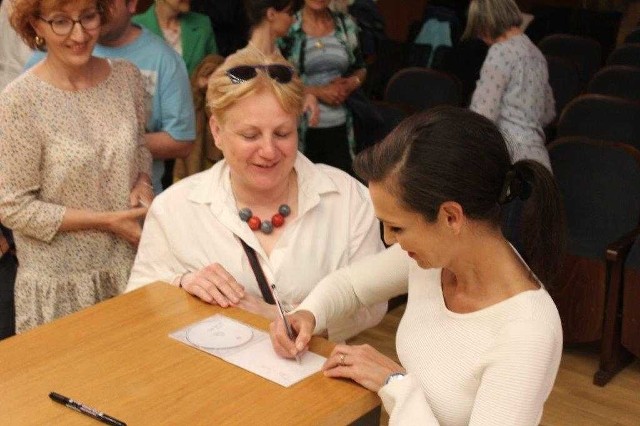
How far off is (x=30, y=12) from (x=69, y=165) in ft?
A: 1.46

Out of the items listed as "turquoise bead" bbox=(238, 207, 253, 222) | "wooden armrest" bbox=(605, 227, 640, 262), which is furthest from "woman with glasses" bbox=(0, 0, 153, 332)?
"wooden armrest" bbox=(605, 227, 640, 262)

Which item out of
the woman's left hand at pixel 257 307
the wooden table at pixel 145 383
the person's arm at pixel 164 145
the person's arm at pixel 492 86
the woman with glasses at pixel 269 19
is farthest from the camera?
the person's arm at pixel 492 86

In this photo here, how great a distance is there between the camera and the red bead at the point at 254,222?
255cm

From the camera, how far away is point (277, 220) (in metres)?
2.57

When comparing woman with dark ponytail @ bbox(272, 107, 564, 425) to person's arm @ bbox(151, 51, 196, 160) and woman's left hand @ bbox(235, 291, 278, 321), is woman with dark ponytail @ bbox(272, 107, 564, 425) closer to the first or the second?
woman's left hand @ bbox(235, 291, 278, 321)

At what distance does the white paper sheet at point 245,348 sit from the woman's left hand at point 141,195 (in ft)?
2.25

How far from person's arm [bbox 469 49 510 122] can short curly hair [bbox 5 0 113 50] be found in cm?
227

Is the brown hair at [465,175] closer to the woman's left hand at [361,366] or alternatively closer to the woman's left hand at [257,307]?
the woman's left hand at [361,366]

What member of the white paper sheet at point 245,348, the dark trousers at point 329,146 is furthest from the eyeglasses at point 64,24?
the dark trousers at point 329,146

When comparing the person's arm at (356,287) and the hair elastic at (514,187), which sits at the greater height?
the hair elastic at (514,187)

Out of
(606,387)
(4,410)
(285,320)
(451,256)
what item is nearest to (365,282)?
(285,320)

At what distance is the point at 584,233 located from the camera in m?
4.50

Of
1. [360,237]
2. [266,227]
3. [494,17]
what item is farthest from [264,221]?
[494,17]

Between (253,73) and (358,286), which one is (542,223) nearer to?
(358,286)
